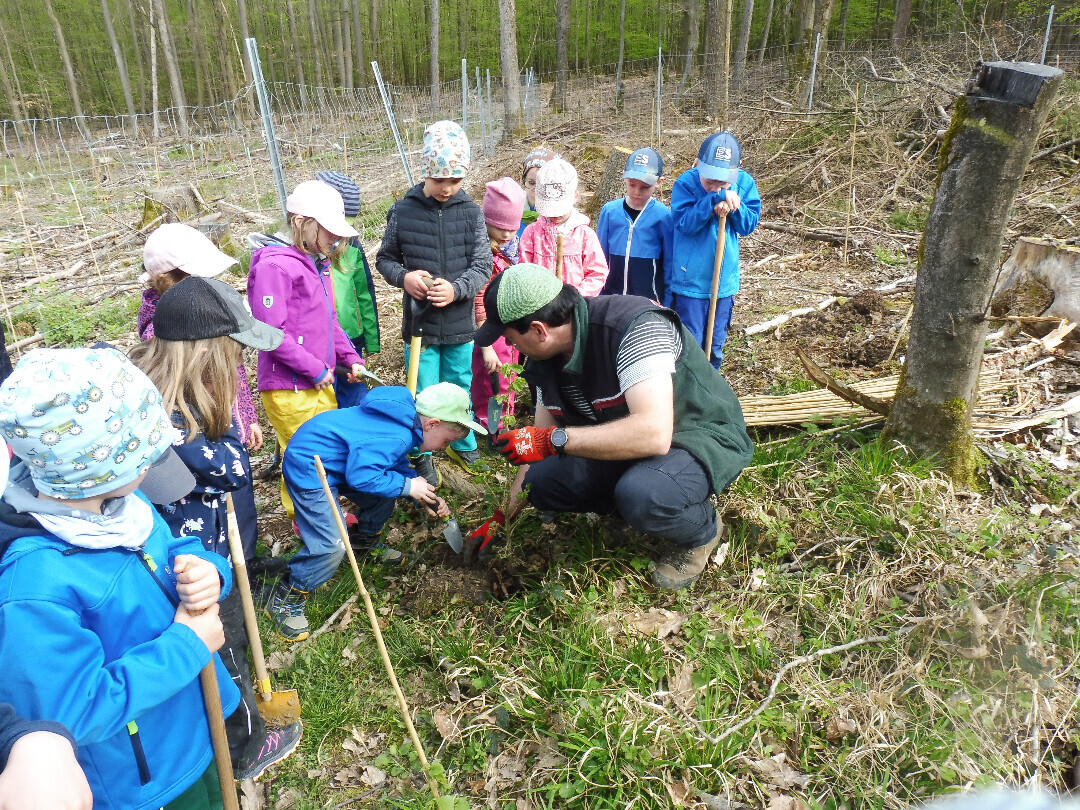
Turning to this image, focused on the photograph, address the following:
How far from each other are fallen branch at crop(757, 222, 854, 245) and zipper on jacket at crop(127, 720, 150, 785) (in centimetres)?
762

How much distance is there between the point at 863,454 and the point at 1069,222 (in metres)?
5.40

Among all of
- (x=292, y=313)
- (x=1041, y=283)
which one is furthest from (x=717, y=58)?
(x=292, y=313)

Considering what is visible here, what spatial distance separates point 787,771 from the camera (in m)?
2.06

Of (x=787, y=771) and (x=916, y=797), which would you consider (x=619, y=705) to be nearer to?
(x=787, y=771)

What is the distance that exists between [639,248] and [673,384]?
79.9 inches

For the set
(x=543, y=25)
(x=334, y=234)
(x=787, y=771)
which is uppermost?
(x=543, y=25)

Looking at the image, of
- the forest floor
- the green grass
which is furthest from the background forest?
the green grass

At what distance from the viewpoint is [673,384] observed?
2.71 metres

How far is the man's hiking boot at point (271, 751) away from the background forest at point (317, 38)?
84.4 ft

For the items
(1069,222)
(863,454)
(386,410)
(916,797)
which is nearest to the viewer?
(916,797)

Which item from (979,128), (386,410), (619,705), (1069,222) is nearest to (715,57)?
(1069,222)

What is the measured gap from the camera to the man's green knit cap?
2479 millimetres

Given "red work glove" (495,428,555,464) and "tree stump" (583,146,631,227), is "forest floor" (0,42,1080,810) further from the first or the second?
"tree stump" (583,146,631,227)

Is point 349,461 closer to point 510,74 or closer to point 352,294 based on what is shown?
point 352,294
